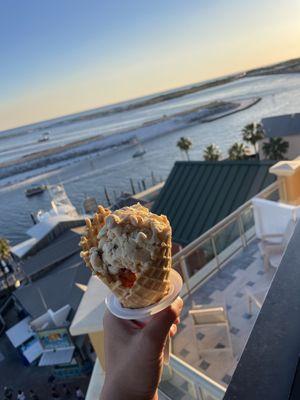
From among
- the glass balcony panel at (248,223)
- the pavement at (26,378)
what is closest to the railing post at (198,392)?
the glass balcony panel at (248,223)

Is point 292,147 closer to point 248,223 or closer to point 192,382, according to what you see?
point 248,223

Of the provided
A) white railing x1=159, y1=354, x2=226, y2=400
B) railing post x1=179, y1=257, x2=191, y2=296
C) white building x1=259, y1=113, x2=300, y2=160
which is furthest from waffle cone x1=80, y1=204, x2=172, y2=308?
white building x1=259, y1=113, x2=300, y2=160

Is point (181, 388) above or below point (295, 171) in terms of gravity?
below

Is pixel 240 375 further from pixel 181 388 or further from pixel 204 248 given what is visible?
pixel 204 248

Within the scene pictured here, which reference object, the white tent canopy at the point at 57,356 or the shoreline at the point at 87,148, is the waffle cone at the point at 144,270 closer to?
the white tent canopy at the point at 57,356

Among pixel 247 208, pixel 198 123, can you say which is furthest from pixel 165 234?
pixel 198 123
